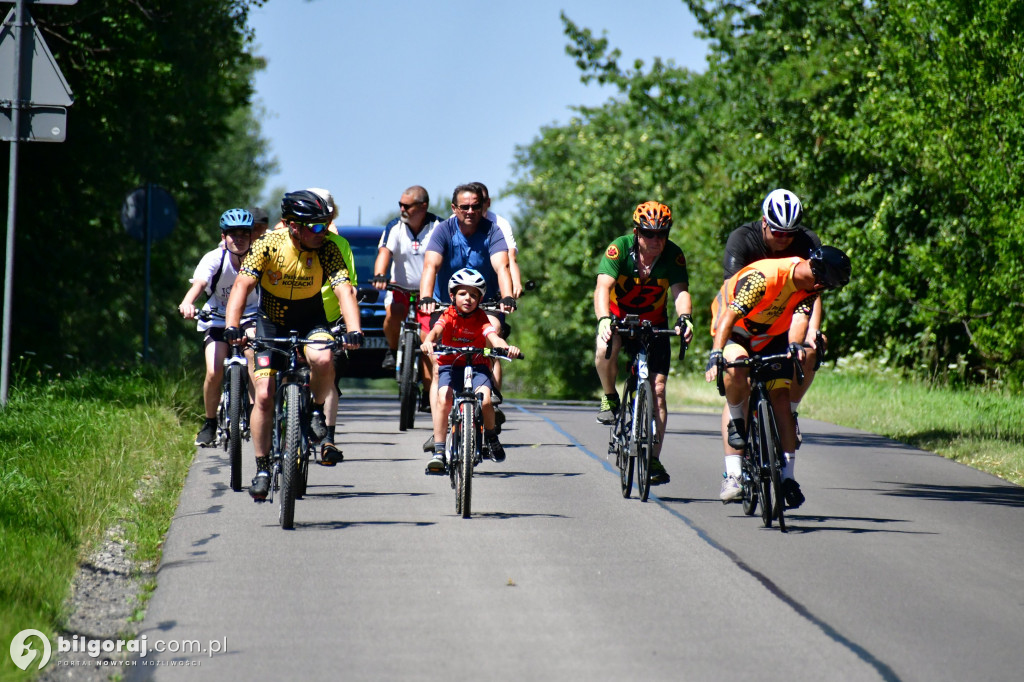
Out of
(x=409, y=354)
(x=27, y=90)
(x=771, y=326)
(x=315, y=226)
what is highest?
(x=27, y=90)

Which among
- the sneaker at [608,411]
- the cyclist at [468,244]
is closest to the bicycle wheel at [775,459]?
the sneaker at [608,411]

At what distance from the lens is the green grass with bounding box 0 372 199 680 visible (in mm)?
6434

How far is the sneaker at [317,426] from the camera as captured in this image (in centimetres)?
Answer: 870

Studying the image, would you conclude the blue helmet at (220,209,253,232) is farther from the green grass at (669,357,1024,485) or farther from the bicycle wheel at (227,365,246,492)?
the green grass at (669,357,1024,485)

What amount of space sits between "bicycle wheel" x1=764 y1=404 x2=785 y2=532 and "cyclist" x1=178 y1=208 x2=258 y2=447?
4586 mm

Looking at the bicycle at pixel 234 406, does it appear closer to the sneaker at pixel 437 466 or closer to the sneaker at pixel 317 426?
the sneaker at pixel 317 426

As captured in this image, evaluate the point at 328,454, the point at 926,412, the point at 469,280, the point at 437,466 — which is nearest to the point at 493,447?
the point at 437,466

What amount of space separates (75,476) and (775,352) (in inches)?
177

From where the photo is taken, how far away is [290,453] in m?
8.30

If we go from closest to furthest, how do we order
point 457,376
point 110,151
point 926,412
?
point 457,376, point 926,412, point 110,151

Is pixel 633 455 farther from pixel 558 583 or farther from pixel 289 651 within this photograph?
pixel 289 651

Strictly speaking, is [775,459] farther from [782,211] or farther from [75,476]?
[75,476]

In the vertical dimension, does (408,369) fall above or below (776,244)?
below

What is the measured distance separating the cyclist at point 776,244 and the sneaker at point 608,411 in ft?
3.83
